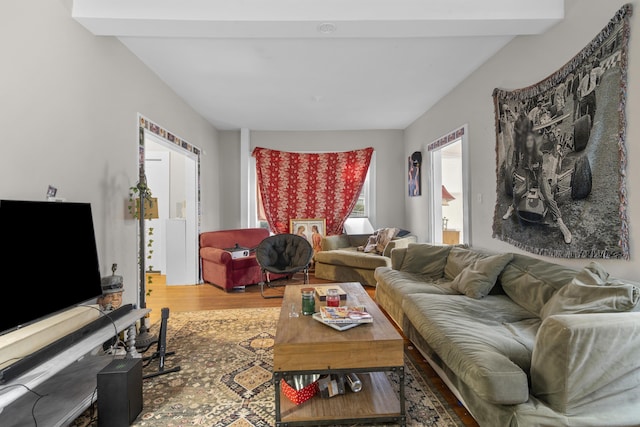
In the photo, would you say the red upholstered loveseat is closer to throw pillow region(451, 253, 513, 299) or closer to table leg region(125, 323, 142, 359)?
table leg region(125, 323, 142, 359)

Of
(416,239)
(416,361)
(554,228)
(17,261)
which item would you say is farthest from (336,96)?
(17,261)

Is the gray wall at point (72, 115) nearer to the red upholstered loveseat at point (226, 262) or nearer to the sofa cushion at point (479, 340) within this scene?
the red upholstered loveseat at point (226, 262)

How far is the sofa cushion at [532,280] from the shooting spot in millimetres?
2006

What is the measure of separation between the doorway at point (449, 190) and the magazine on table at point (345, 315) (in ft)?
6.71

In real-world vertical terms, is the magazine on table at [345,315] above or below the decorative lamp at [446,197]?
below

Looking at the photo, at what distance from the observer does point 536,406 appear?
1291 mm

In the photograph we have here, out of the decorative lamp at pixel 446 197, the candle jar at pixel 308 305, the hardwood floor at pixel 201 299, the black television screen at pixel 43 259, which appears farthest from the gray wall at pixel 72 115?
the decorative lamp at pixel 446 197

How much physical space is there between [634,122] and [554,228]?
31.8 inches

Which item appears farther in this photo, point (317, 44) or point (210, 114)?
point (210, 114)

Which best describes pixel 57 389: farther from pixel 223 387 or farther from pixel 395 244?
pixel 395 244

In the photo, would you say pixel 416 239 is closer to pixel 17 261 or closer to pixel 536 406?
pixel 536 406

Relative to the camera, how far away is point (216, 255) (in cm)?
434

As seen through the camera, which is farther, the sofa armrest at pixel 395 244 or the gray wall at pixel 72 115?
the sofa armrest at pixel 395 244

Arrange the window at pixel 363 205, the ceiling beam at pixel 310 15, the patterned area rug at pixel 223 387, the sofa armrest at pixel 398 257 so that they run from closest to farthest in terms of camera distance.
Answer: the patterned area rug at pixel 223 387
the ceiling beam at pixel 310 15
the sofa armrest at pixel 398 257
the window at pixel 363 205
